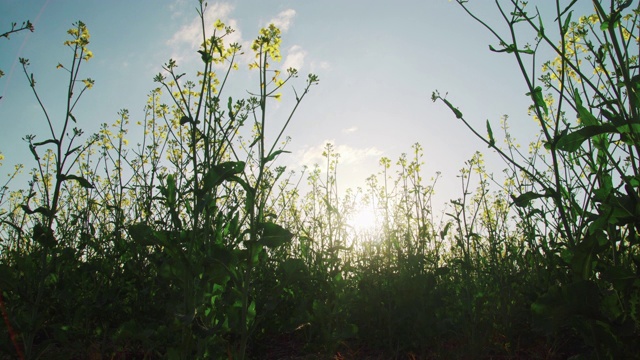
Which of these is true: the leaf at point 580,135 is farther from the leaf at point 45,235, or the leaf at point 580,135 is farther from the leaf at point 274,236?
the leaf at point 45,235

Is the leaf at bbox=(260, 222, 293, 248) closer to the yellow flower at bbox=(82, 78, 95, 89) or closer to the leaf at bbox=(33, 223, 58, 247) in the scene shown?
the leaf at bbox=(33, 223, 58, 247)

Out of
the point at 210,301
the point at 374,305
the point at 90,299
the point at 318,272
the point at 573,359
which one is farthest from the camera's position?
the point at 318,272

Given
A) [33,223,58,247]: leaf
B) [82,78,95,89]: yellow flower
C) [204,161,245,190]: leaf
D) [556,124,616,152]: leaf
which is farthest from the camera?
[82,78,95,89]: yellow flower

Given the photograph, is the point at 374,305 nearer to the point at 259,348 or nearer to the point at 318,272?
the point at 318,272

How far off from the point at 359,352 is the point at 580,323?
1921mm

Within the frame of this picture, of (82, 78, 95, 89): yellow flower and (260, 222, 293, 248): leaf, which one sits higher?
(82, 78, 95, 89): yellow flower

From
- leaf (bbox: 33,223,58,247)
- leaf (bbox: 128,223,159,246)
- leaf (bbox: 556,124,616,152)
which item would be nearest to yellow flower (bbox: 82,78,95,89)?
leaf (bbox: 33,223,58,247)

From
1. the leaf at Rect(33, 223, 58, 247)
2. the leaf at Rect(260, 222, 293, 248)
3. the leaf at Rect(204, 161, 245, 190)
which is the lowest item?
the leaf at Rect(260, 222, 293, 248)

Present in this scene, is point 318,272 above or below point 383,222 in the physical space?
below

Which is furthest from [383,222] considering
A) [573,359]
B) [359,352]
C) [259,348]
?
[573,359]

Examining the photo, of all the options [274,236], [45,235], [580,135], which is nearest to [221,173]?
[274,236]

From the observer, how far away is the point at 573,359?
1.80m

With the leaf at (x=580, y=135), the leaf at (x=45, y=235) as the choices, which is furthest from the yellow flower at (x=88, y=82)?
the leaf at (x=580, y=135)

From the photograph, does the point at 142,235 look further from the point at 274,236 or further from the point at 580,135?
the point at 580,135
